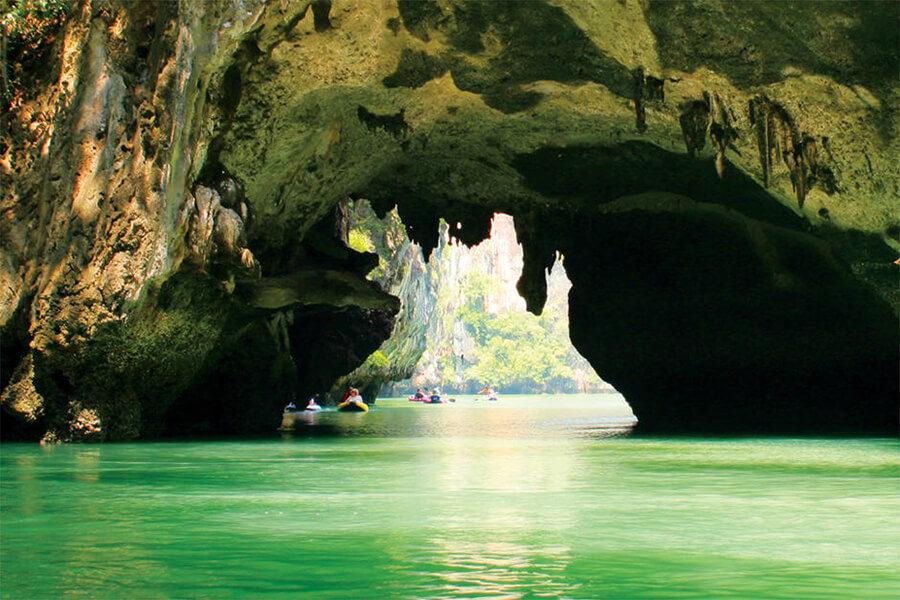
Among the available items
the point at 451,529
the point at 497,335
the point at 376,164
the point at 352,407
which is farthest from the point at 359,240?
the point at 497,335

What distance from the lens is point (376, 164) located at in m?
15.9

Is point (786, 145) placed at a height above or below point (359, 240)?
below

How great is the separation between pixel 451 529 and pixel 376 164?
11344mm

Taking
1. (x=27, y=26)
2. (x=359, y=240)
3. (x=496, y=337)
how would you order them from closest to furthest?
(x=27, y=26) < (x=359, y=240) < (x=496, y=337)

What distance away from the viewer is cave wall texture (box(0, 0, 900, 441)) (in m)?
12.0

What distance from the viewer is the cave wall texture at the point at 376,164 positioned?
472 inches

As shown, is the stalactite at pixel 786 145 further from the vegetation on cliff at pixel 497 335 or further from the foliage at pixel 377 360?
the vegetation on cliff at pixel 497 335

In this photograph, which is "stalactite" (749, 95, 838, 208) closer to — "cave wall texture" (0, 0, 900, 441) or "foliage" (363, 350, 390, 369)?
"cave wall texture" (0, 0, 900, 441)

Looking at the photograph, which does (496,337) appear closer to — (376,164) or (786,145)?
(376,164)

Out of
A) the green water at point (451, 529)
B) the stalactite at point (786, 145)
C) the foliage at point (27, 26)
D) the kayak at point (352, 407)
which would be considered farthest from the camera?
the kayak at point (352, 407)

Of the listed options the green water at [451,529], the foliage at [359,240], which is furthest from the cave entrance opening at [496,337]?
the green water at [451,529]

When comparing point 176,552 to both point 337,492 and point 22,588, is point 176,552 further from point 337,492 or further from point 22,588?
point 337,492

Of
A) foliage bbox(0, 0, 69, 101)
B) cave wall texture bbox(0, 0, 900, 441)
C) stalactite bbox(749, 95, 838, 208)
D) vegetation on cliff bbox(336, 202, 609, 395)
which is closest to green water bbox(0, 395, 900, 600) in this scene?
cave wall texture bbox(0, 0, 900, 441)

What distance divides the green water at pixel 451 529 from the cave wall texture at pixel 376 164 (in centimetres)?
337
